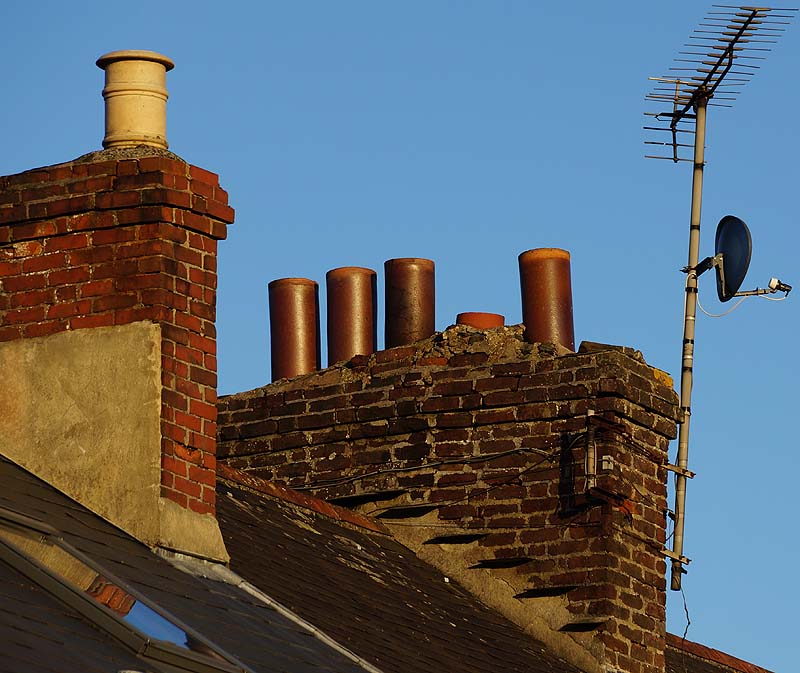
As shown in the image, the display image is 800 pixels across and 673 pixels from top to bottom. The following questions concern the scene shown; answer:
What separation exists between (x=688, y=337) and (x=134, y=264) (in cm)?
604

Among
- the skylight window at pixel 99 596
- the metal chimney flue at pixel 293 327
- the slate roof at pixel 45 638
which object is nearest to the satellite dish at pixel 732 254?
the metal chimney flue at pixel 293 327

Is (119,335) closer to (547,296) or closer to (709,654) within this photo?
(547,296)

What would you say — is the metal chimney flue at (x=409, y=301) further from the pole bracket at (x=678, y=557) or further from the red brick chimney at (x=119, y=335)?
the red brick chimney at (x=119, y=335)

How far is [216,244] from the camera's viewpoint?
8.30 m

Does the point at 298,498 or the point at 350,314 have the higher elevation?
the point at 350,314

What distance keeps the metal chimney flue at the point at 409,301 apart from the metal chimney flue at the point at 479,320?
0.41 m

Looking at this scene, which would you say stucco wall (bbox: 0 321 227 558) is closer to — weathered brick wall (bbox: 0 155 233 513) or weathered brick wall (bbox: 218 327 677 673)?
weathered brick wall (bbox: 0 155 233 513)

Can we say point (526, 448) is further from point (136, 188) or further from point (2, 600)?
point (2, 600)

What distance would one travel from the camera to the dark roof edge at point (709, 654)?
14547 millimetres

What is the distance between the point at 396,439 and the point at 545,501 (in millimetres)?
1178

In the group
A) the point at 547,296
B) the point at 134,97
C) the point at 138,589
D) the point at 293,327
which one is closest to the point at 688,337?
the point at 547,296

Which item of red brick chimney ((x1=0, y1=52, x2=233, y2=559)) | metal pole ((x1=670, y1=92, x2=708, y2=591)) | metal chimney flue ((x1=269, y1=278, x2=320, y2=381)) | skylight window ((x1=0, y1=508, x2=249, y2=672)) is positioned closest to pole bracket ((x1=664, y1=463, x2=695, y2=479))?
metal pole ((x1=670, y1=92, x2=708, y2=591))

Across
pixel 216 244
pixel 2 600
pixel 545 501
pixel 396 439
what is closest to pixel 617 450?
pixel 545 501

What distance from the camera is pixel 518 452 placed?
1135cm
